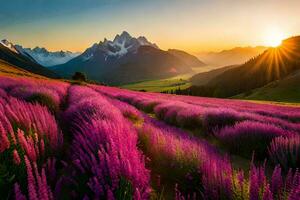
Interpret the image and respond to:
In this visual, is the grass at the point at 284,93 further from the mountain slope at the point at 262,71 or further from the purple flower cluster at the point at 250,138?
the purple flower cluster at the point at 250,138

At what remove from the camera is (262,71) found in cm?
16350

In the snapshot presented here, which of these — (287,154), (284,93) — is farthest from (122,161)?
(284,93)

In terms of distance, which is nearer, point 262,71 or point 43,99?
point 43,99

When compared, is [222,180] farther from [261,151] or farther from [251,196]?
[261,151]

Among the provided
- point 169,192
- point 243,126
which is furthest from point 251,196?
A: point 243,126

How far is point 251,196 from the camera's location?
261 centimetres

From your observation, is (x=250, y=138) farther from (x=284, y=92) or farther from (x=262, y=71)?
(x=262, y=71)

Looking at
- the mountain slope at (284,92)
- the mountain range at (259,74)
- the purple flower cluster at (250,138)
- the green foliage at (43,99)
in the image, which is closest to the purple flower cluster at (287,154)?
the purple flower cluster at (250,138)

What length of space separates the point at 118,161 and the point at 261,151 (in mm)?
6003

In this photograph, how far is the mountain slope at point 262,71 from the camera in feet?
477

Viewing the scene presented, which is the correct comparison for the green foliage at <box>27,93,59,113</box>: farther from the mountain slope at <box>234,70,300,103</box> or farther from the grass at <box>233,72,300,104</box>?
the mountain slope at <box>234,70,300,103</box>

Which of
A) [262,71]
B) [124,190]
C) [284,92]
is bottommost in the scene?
[284,92]

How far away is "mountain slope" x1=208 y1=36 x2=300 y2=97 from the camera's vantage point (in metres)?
146

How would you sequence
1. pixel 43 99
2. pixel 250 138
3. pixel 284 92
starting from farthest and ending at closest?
1. pixel 284 92
2. pixel 43 99
3. pixel 250 138
